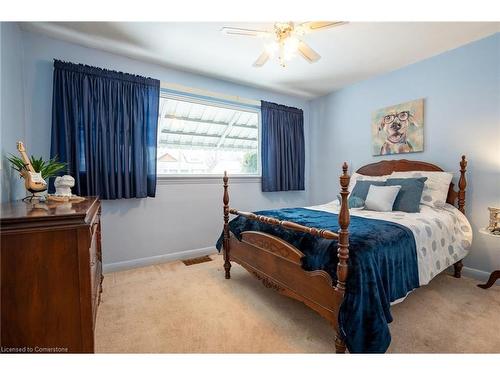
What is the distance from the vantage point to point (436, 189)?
2670mm

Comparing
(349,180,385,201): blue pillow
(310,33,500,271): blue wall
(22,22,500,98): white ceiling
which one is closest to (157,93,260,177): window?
(22,22,500,98): white ceiling

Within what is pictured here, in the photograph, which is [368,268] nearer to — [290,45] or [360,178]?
[290,45]

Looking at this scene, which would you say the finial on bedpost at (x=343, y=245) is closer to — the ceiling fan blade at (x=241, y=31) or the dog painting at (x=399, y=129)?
the ceiling fan blade at (x=241, y=31)

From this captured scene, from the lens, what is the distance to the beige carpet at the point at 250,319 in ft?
5.17

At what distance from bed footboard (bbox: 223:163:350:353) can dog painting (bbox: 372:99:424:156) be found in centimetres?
218

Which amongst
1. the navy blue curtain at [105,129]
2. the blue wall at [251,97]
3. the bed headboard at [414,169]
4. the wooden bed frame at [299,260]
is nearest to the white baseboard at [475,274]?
the blue wall at [251,97]

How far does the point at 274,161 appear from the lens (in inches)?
155

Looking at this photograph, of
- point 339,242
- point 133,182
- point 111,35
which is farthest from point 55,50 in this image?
point 339,242

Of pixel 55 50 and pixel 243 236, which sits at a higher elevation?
pixel 55 50

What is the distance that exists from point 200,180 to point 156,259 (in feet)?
3.79

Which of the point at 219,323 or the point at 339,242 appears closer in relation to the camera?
the point at 339,242

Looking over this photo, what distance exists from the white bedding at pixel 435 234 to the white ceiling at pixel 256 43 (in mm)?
1747
